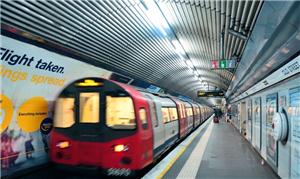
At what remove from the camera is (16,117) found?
6930 mm

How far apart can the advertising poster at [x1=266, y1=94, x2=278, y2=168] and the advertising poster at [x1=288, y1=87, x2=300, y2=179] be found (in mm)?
1251

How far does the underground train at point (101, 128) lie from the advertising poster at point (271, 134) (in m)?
2.59

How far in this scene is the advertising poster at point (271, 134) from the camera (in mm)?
6227

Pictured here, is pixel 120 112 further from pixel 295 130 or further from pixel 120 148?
pixel 295 130

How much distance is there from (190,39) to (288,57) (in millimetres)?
5296

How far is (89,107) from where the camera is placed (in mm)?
6422

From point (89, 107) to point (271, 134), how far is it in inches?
152

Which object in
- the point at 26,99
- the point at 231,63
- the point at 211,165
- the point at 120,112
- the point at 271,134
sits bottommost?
the point at 211,165

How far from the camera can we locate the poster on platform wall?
6.49 m

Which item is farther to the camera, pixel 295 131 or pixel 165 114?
pixel 165 114

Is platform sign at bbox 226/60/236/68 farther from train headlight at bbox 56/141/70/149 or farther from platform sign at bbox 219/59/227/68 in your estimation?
train headlight at bbox 56/141/70/149

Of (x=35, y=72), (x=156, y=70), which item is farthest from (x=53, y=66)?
(x=156, y=70)

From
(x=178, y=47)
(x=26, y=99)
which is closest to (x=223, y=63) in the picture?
(x=178, y=47)

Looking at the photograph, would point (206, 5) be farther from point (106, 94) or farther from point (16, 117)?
point (16, 117)
